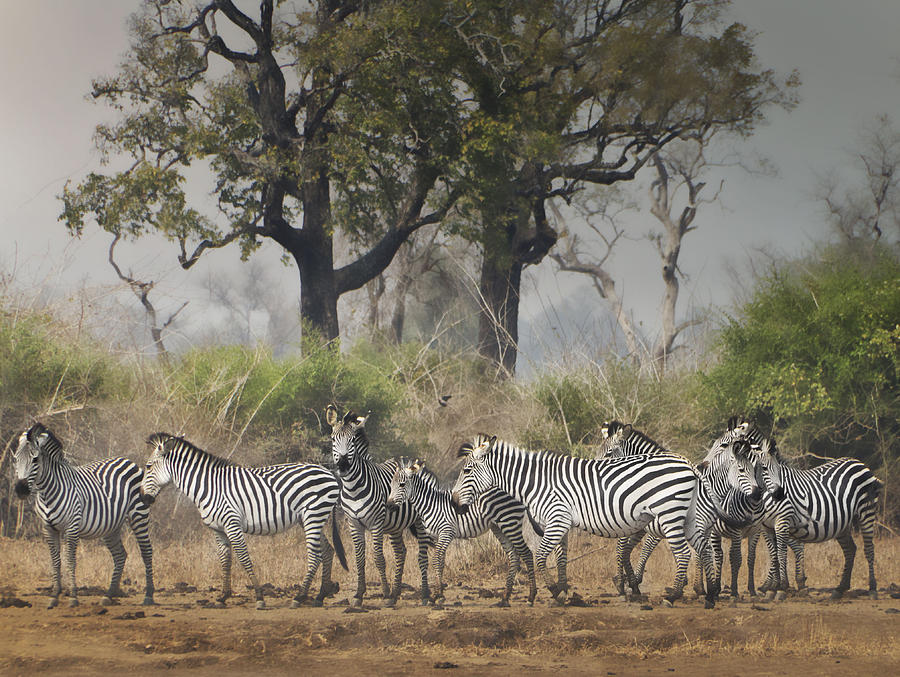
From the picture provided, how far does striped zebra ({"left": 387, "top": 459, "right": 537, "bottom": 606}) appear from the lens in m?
9.86

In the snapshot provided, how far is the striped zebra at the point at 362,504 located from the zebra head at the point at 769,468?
3560 mm

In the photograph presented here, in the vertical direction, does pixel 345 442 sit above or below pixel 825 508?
above

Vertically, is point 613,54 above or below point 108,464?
above

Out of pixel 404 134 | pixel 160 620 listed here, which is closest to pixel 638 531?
pixel 160 620

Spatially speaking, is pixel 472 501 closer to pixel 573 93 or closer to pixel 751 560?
pixel 751 560

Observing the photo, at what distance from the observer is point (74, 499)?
9.80 meters

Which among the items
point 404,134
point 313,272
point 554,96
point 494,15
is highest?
point 494,15

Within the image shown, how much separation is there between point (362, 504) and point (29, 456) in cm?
341

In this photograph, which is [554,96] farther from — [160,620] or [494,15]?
[160,620]

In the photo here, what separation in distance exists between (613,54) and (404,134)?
19.4ft

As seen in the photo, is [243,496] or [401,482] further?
[243,496]

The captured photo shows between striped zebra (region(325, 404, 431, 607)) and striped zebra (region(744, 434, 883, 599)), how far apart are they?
389cm

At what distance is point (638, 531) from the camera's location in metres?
10.4

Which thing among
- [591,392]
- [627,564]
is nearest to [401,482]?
[627,564]
